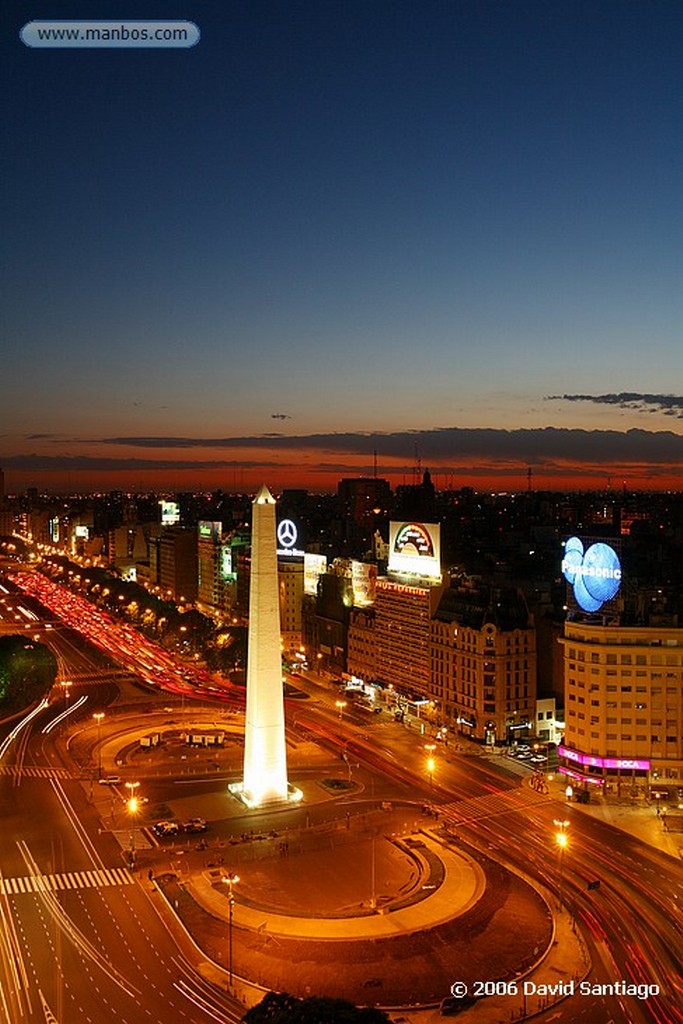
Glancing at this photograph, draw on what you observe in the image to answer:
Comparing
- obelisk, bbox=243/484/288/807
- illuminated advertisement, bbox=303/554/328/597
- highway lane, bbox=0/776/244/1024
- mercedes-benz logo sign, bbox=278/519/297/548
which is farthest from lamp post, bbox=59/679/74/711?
highway lane, bbox=0/776/244/1024

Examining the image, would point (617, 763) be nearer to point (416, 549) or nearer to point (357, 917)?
point (357, 917)

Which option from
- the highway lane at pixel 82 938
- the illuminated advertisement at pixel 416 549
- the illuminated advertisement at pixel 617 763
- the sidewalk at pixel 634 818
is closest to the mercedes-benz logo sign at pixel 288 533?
the illuminated advertisement at pixel 416 549

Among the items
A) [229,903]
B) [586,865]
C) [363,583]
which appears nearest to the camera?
[229,903]

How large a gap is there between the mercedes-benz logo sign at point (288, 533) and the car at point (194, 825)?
67.8 meters

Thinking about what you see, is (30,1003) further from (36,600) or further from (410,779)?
(36,600)

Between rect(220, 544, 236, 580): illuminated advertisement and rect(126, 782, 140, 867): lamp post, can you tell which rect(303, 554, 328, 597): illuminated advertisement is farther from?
rect(126, 782, 140, 867): lamp post

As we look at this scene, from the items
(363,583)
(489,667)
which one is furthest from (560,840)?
(363,583)

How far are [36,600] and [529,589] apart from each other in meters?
107

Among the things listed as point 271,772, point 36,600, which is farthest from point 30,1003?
point 36,600

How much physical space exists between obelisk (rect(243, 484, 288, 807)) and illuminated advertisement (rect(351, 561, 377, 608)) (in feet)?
138

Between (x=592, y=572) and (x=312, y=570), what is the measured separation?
56668 millimetres

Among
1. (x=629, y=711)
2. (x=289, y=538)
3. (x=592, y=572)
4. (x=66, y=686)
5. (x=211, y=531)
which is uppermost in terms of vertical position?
(x=592, y=572)

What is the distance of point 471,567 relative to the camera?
111562 mm

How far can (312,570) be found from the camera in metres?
116
